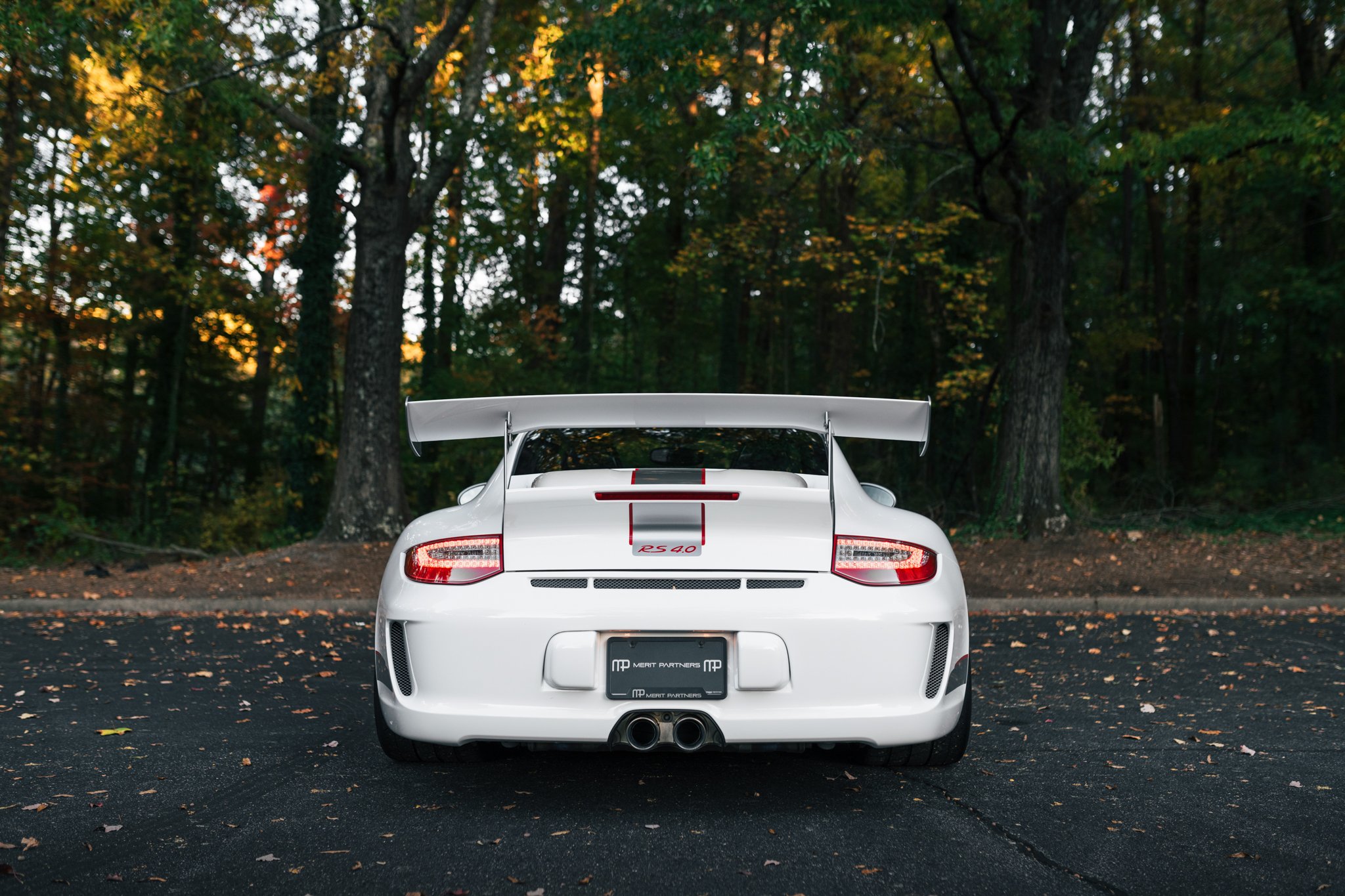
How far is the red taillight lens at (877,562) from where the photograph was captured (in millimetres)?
3771

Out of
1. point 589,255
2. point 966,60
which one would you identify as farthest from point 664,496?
point 589,255

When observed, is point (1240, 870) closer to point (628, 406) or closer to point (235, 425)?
point (628, 406)

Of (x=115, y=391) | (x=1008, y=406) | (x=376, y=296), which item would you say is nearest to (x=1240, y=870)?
(x=1008, y=406)

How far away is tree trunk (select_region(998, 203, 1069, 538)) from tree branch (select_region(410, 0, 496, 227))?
724cm

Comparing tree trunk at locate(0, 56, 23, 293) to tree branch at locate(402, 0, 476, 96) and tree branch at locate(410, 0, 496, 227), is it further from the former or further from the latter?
tree branch at locate(402, 0, 476, 96)

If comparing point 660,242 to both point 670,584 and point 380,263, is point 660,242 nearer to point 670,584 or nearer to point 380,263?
point 380,263

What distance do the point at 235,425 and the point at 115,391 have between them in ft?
11.1

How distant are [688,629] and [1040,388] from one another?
10.8m

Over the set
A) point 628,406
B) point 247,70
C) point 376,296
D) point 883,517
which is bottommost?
point 883,517

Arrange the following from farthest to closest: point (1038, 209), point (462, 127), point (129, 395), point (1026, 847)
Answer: point (129, 395) < point (462, 127) < point (1038, 209) < point (1026, 847)

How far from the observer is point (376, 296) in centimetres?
1370

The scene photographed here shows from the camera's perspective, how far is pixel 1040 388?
13375 millimetres

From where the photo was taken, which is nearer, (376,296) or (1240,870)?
(1240,870)

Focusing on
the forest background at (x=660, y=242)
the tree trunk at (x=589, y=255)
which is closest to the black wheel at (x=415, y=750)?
the forest background at (x=660, y=242)
